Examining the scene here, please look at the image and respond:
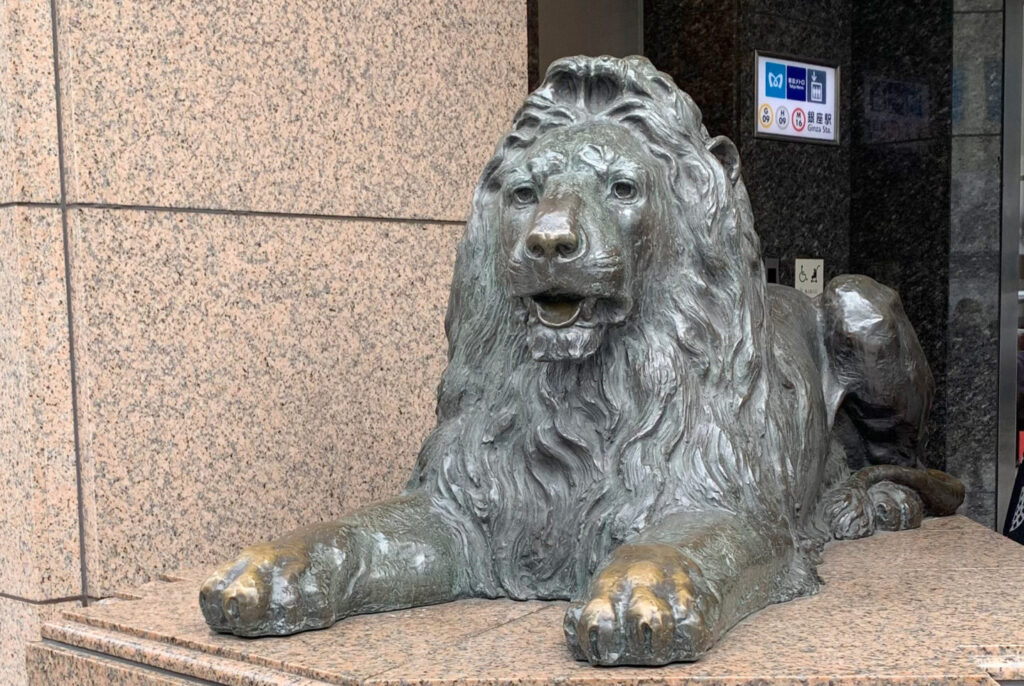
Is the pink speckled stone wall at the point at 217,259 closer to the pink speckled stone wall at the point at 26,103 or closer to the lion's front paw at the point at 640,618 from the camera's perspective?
the pink speckled stone wall at the point at 26,103

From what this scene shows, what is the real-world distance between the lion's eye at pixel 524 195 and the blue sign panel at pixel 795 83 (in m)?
3.88

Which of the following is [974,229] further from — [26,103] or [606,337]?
[26,103]

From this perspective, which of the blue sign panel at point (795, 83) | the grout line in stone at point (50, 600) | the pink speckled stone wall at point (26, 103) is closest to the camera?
the pink speckled stone wall at point (26, 103)

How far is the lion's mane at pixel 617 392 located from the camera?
9.59 feet

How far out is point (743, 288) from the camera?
10.0 feet

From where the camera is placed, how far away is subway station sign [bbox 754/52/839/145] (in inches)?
249

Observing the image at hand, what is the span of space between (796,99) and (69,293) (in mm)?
4031

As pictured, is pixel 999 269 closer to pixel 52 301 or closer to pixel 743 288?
pixel 743 288

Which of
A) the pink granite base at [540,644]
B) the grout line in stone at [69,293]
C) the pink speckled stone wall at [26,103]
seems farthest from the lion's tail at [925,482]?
the pink speckled stone wall at [26,103]

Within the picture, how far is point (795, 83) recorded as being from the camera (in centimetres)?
651

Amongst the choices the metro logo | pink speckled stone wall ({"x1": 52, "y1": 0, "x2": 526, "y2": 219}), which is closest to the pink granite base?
pink speckled stone wall ({"x1": 52, "y1": 0, "x2": 526, "y2": 219})

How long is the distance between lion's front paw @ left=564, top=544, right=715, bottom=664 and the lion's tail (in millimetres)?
1643

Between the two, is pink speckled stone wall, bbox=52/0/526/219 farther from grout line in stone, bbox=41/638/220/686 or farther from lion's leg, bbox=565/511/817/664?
lion's leg, bbox=565/511/817/664

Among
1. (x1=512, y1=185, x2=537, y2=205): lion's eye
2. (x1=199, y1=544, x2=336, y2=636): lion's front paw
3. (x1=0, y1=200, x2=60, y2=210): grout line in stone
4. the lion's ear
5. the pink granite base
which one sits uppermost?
the lion's ear
